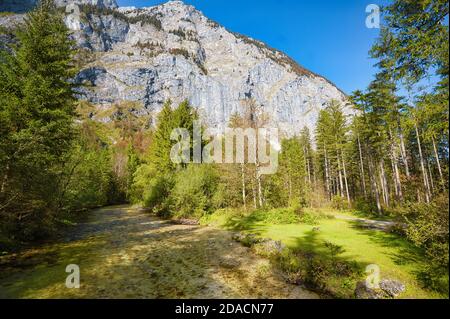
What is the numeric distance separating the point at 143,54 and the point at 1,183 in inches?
7874

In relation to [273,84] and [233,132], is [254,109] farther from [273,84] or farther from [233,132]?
[273,84]

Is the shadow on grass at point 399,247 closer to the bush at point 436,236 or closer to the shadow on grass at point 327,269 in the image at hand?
the shadow on grass at point 327,269

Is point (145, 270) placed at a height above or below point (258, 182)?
below

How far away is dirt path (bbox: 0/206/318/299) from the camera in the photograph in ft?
25.9

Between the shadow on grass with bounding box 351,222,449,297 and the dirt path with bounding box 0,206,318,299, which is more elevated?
the shadow on grass with bounding box 351,222,449,297

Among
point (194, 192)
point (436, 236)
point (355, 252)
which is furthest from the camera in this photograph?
point (194, 192)

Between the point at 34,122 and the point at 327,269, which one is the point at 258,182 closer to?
the point at 327,269

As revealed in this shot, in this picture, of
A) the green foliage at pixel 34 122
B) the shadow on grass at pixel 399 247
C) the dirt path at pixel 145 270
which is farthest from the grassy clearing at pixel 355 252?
the green foliage at pixel 34 122

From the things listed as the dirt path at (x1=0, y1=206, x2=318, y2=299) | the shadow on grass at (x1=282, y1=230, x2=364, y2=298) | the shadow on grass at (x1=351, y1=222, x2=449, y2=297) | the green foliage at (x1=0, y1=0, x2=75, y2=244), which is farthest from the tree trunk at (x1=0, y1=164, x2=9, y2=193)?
the shadow on grass at (x1=351, y1=222, x2=449, y2=297)

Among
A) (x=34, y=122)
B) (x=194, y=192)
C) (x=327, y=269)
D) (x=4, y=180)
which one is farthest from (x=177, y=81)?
(x=327, y=269)

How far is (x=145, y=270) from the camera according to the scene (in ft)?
32.7

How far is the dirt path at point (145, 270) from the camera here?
791cm

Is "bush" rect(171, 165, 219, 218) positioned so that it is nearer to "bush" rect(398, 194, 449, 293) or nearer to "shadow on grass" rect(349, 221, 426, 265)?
"shadow on grass" rect(349, 221, 426, 265)

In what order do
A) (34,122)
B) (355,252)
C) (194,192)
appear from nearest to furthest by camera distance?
(355,252) → (34,122) → (194,192)
